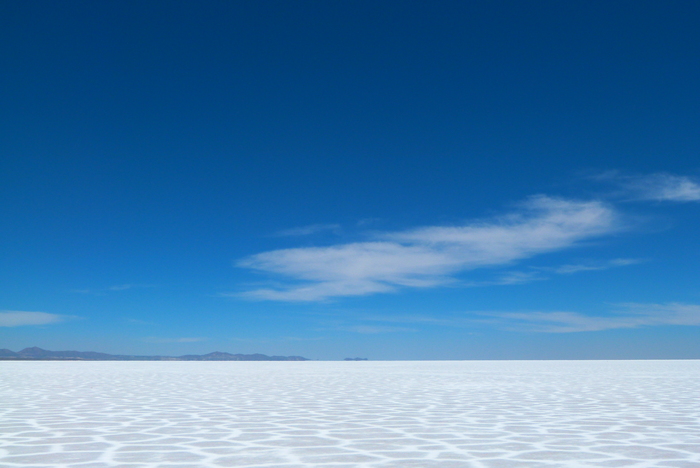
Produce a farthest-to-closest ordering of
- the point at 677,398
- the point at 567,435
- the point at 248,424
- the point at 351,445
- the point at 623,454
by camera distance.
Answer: the point at 677,398 → the point at 248,424 → the point at 567,435 → the point at 351,445 → the point at 623,454

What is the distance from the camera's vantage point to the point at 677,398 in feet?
38.9

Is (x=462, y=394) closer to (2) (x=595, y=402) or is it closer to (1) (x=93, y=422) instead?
(2) (x=595, y=402)

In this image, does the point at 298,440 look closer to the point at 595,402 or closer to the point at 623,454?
the point at 623,454

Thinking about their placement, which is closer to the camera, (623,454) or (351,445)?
(623,454)

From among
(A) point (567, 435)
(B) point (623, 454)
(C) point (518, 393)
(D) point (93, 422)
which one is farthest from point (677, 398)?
(D) point (93, 422)

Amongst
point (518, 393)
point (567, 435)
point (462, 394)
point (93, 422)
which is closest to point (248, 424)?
point (93, 422)

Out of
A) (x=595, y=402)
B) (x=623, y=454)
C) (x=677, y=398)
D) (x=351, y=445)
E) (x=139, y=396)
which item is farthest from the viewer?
(x=139, y=396)

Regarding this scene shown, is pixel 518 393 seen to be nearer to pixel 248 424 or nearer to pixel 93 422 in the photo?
pixel 248 424

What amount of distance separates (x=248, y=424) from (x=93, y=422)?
213 cm

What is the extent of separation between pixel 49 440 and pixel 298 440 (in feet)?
8.89

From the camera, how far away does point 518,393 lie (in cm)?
1336

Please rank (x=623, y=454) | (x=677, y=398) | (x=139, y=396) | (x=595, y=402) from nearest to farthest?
(x=623, y=454) < (x=595, y=402) < (x=677, y=398) < (x=139, y=396)

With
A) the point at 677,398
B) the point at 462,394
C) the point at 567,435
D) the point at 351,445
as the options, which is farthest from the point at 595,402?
the point at 351,445

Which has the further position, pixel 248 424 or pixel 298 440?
pixel 248 424
